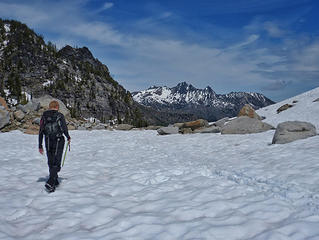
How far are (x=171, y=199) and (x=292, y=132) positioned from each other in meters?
10.7

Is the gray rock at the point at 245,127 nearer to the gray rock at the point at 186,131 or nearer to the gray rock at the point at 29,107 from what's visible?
the gray rock at the point at 186,131

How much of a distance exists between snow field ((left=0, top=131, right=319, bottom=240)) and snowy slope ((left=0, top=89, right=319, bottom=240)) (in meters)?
0.02

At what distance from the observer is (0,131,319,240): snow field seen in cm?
471

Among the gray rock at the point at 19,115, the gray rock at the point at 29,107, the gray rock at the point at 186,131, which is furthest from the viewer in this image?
the gray rock at the point at 29,107

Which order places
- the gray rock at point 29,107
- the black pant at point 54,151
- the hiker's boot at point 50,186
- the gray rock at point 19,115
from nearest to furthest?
the hiker's boot at point 50,186, the black pant at point 54,151, the gray rock at point 19,115, the gray rock at point 29,107

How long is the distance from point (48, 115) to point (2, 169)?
175 inches

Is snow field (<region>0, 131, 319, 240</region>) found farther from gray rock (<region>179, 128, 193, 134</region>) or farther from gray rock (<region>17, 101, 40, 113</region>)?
gray rock (<region>17, 101, 40, 113</region>)

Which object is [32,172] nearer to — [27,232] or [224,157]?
[27,232]

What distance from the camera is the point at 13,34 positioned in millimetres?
117438

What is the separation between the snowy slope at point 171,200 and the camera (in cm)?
470

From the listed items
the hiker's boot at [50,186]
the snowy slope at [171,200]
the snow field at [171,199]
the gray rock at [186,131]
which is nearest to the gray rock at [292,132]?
the snow field at [171,199]

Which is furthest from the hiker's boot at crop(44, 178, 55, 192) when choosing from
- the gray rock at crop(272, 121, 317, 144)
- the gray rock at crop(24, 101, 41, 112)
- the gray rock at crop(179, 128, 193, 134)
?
the gray rock at crop(24, 101, 41, 112)

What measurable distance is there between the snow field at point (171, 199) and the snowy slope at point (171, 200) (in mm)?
20

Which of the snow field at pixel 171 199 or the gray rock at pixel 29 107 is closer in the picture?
the snow field at pixel 171 199
